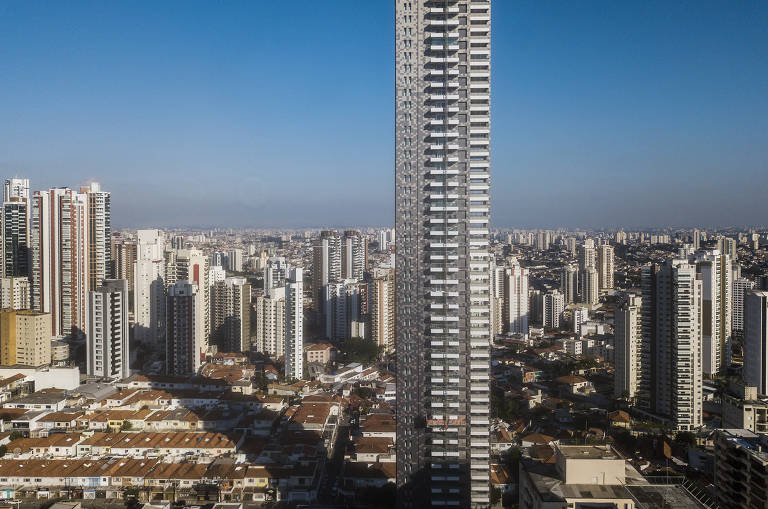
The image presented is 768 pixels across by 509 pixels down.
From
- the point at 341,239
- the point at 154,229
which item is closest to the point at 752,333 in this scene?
the point at 341,239

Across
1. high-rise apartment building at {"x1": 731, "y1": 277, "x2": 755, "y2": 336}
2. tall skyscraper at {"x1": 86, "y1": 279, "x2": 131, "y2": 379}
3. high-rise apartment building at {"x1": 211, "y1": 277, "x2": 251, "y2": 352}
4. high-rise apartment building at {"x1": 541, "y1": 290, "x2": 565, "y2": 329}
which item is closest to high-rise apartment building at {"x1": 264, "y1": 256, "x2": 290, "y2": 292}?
high-rise apartment building at {"x1": 211, "y1": 277, "x2": 251, "y2": 352}

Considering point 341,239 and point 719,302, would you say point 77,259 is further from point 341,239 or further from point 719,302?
point 719,302

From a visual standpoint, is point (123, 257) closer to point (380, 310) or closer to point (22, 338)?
point (22, 338)

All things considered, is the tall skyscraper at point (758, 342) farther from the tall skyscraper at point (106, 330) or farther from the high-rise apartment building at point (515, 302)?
the tall skyscraper at point (106, 330)

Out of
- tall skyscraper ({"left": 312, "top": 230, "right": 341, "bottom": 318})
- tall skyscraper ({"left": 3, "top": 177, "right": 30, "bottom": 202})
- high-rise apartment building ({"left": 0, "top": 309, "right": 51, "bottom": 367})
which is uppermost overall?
tall skyscraper ({"left": 3, "top": 177, "right": 30, "bottom": 202})

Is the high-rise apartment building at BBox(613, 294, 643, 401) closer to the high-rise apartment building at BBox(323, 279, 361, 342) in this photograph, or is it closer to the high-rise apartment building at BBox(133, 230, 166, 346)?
the high-rise apartment building at BBox(323, 279, 361, 342)

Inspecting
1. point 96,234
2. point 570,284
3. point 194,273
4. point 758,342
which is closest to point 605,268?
point 570,284

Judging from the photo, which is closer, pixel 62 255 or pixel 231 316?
pixel 62 255
